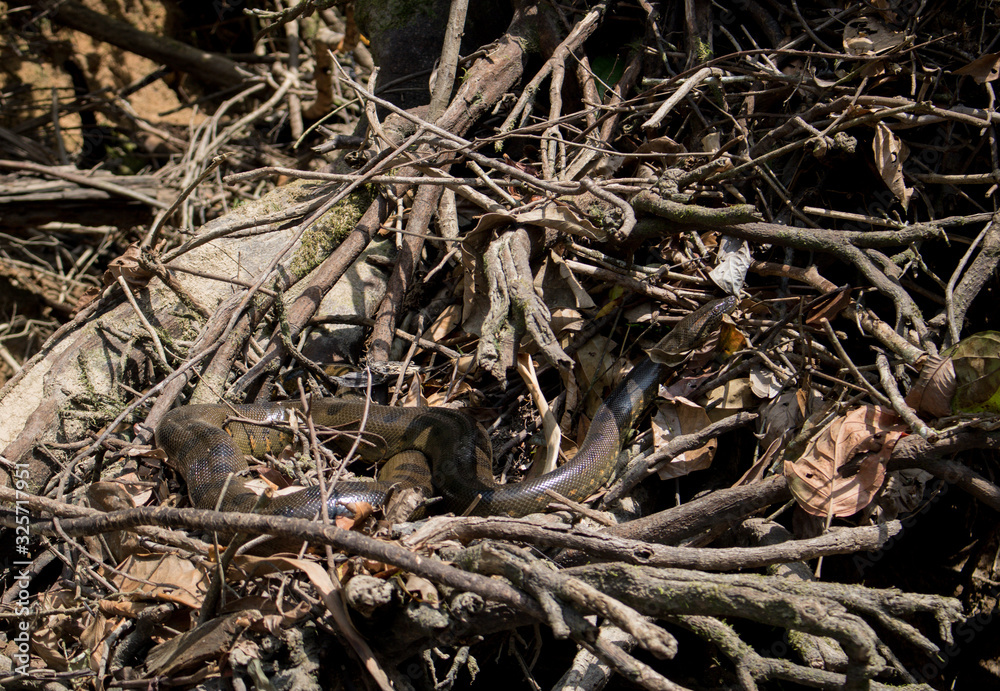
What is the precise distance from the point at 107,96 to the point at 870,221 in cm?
890

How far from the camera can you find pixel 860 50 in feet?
12.8

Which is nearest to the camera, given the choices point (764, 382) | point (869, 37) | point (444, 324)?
point (764, 382)

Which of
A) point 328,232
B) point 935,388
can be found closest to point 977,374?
point 935,388

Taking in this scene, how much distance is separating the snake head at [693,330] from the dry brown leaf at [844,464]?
3.33 ft

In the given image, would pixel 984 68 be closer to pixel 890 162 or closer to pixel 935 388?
pixel 890 162

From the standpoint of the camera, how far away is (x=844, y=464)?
9.74 ft

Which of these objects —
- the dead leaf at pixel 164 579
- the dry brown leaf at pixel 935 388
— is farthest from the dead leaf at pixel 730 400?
the dead leaf at pixel 164 579

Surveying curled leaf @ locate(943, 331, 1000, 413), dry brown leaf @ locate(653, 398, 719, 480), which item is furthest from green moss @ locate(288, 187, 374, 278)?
curled leaf @ locate(943, 331, 1000, 413)

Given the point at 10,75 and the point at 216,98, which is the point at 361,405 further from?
the point at 10,75

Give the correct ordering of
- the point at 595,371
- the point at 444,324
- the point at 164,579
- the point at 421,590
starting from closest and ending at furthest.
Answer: the point at 421,590 < the point at 164,579 < the point at 595,371 < the point at 444,324

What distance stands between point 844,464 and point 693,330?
3.83 ft

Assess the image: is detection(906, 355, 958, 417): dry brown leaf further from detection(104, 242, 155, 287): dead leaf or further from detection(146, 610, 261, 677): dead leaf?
detection(104, 242, 155, 287): dead leaf

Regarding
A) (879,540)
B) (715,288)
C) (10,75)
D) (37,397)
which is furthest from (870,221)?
(10,75)

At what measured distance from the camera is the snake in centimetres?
383
